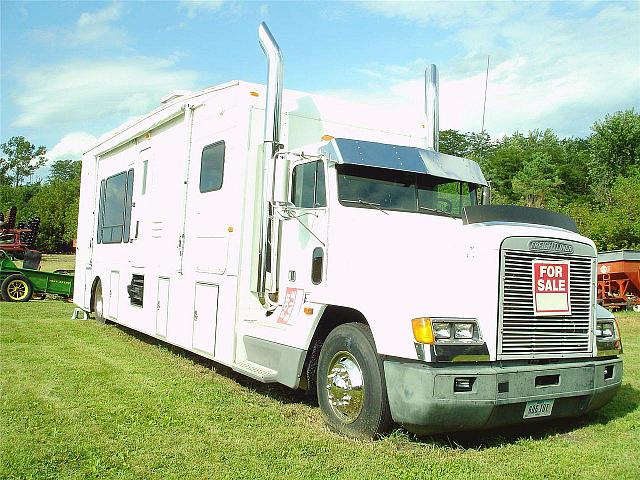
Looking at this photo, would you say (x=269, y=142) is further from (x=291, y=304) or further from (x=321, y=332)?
(x=321, y=332)

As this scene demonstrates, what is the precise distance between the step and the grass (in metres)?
0.31

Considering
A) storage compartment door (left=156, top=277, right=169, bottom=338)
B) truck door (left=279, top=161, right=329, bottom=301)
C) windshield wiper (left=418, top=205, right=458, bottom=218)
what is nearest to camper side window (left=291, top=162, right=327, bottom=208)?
truck door (left=279, top=161, right=329, bottom=301)

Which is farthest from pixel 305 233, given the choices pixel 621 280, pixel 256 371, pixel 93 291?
pixel 621 280

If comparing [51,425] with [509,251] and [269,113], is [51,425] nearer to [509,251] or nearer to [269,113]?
[269,113]

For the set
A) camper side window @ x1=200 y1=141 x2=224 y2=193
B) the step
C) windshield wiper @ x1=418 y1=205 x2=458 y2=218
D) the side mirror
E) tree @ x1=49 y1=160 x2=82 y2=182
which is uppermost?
tree @ x1=49 y1=160 x2=82 y2=182

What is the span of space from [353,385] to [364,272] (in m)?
0.97

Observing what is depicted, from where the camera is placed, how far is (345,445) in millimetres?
5258

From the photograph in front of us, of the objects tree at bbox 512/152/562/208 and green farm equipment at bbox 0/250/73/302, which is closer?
green farm equipment at bbox 0/250/73/302

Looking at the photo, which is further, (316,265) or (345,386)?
(316,265)

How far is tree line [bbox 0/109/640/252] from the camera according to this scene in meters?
26.5

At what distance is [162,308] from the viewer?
912 centimetres

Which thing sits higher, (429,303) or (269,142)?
(269,142)

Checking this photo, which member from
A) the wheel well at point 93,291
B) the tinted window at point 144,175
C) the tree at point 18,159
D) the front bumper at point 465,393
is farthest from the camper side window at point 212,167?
the tree at point 18,159

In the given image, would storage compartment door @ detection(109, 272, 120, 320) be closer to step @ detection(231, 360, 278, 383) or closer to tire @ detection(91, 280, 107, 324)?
tire @ detection(91, 280, 107, 324)
